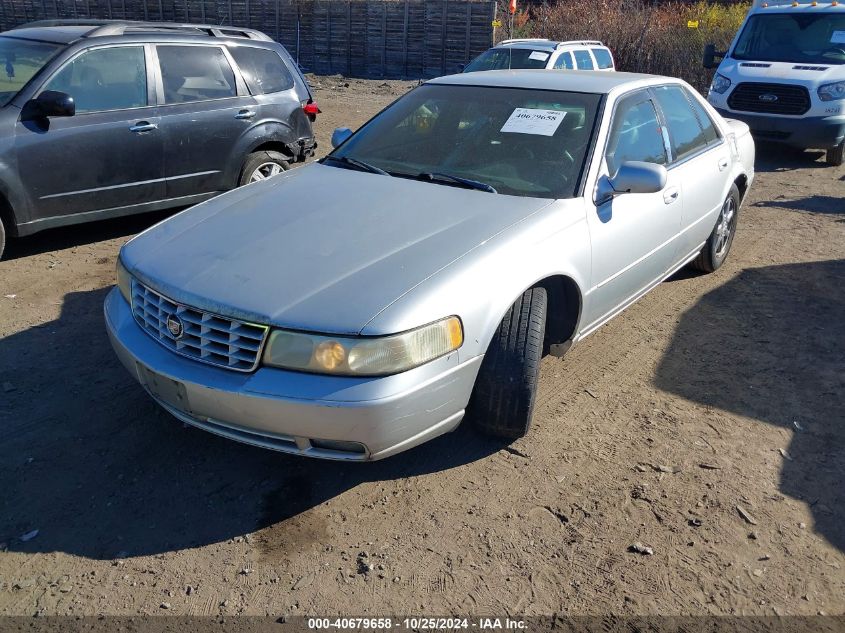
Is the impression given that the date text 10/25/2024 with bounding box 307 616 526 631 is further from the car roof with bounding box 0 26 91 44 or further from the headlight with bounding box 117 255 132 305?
the car roof with bounding box 0 26 91 44

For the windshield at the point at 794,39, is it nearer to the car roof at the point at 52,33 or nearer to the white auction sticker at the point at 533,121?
the white auction sticker at the point at 533,121

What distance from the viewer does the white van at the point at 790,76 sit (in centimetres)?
1044

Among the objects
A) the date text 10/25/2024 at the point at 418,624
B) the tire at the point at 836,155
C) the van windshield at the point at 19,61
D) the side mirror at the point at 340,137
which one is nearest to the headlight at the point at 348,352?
the date text 10/25/2024 at the point at 418,624

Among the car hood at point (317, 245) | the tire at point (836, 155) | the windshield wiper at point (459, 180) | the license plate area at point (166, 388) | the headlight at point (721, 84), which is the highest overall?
the windshield wiper at point (459, 180)

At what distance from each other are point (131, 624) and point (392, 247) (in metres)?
1.79

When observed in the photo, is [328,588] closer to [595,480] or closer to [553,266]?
[595,480]

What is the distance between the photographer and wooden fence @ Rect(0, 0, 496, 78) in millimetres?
22828

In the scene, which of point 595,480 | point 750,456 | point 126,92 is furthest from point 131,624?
point 126,92

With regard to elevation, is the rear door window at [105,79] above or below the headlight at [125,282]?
above

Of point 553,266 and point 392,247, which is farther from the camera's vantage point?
point 553,266

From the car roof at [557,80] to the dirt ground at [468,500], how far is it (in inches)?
62.5

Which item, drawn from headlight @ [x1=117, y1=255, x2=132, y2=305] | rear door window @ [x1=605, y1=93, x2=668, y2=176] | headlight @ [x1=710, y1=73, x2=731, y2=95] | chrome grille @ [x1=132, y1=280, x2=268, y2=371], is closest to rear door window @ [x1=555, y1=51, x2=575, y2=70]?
headlight @ [x1=710, y1=73, x2=731, y2=95]

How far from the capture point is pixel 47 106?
5.65m

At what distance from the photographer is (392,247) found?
11.2ft
